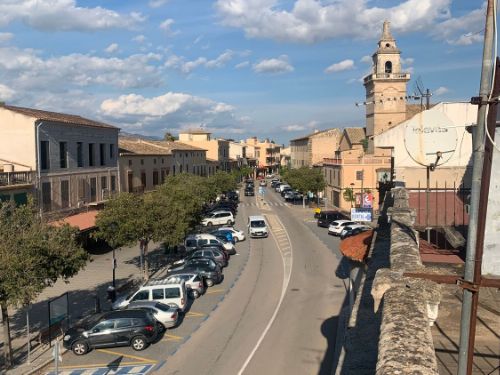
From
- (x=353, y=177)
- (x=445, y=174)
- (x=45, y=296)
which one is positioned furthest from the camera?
(x=353, y=177)

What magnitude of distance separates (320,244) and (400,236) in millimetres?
30043

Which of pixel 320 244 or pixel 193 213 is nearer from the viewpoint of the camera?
pixel 193 213

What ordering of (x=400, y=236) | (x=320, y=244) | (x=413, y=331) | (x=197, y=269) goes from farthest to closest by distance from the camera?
1. (x=320, y=244)
2. (x=197, y=269)
3. (x=400, y=236)
4. (x=413, y=331)

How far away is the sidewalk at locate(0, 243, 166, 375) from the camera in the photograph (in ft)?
55.6

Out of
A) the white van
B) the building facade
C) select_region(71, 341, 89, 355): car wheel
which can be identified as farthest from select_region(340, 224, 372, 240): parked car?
select_region(71, 341, 89, 355): car wheel

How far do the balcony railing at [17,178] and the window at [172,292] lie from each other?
11.5 m

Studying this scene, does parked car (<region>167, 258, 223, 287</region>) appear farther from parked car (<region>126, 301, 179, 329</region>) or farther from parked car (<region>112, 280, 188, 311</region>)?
parked car (<region>126, 301, 179, 329</region>)

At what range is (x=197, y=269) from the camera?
2638cm

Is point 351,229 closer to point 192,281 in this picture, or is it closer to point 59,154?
point 192,281

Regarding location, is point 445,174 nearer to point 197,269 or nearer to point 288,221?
point 197,269

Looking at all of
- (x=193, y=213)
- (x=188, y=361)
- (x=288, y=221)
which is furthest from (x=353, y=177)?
(x=188, y=361)

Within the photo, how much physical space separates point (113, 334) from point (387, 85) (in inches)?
2099

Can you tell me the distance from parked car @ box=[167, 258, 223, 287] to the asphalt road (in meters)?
0.50

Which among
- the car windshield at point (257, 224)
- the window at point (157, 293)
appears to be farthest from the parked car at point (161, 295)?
the car windshield at point (257, 224)
